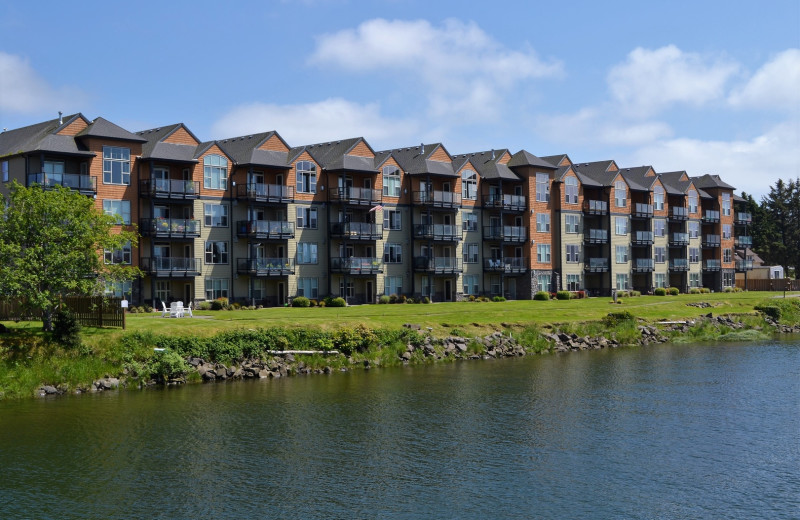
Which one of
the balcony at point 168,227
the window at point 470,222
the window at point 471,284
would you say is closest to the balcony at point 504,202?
the window at point 470,222

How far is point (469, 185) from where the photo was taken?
→ 8375 cm

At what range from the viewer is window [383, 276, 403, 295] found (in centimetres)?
7814

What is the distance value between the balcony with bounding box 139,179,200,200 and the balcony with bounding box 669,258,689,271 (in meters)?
61.0

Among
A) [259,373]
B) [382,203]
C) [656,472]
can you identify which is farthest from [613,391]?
[382,203]

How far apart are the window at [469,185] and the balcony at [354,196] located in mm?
11356

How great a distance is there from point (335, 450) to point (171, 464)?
16.3ft

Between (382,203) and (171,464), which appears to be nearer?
(171,464)

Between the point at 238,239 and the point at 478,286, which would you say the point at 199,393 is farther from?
the point at 478,286

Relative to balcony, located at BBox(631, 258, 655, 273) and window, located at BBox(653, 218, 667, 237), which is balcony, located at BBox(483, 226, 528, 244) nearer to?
balcony, located at BBox(631, 258, 655, 273)

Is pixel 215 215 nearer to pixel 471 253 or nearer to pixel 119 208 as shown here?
→ pixel 119 208

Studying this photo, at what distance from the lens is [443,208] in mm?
80188

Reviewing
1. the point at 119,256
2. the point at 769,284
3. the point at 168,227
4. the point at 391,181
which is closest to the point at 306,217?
the point at 391,181

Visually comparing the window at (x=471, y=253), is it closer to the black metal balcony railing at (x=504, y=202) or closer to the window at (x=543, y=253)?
the black metal balcony railing at (x=504, y=202)

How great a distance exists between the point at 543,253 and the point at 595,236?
24.6 feet
